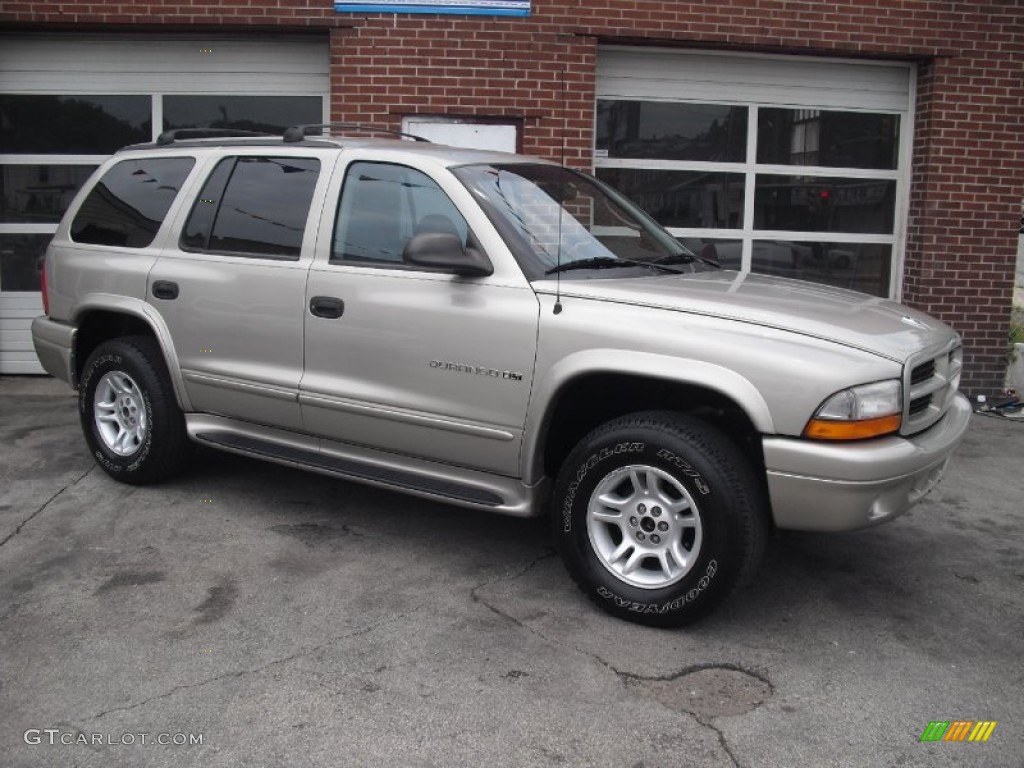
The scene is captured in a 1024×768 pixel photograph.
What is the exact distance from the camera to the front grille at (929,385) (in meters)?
3.71

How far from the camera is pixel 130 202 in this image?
5.56 meters

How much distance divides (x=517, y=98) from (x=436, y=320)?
4.45 meters

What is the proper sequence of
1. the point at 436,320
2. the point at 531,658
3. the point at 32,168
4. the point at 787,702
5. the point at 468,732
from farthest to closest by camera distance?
1. the point at 32,168
2. the point at 436,320
3. the point at 531,658
4. the point at 787,702
5. the point at 468,732

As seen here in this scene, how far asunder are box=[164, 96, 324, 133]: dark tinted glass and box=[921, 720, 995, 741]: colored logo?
273 inches

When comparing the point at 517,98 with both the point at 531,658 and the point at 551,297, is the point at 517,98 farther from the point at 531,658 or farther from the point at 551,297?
the point at 531,658

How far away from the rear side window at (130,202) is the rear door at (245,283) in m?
0.23

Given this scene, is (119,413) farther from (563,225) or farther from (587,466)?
(587,466)

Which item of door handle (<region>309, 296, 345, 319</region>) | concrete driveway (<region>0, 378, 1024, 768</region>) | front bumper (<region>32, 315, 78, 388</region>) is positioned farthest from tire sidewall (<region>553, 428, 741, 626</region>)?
front bumper (<region>32, 315, 78, 388</region>)

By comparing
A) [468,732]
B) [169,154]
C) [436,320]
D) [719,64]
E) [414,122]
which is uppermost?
[719,64]

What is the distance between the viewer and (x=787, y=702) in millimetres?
3365

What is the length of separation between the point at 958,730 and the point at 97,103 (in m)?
8.15

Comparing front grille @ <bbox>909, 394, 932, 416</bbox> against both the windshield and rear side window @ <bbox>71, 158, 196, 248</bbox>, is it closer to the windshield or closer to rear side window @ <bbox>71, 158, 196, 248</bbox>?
the windshield

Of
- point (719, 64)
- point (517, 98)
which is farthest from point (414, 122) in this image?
point (719, 64)

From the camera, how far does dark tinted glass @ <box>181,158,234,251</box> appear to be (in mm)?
5172
